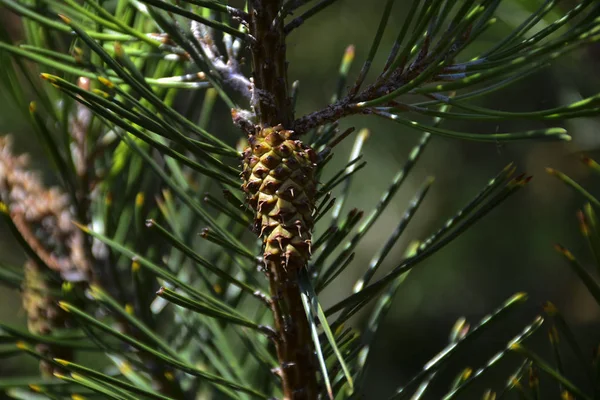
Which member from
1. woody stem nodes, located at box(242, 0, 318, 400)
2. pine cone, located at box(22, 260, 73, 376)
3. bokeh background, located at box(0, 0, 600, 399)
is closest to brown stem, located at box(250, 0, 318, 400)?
woody stem nodes, located at box(242, 0, 318, 400)

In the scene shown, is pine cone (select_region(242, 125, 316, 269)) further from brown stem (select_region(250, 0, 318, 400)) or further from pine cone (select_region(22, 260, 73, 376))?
pine cone (select_region(22, 260, 73, 376))

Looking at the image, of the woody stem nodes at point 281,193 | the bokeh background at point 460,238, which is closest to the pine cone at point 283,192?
the woody stem nodes at point 281,193

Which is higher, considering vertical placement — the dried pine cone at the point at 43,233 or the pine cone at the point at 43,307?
the dried pine cone at the point at 43,233

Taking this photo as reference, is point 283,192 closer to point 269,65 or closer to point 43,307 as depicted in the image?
point 269,65

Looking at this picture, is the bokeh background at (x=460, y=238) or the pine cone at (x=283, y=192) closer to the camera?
the pine cone at (x=283, y=192)

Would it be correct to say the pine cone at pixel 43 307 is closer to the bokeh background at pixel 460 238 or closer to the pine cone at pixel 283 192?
the pine cone at pixel 283 192

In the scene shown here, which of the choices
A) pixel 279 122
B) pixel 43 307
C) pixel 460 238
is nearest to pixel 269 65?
pixel 279 122

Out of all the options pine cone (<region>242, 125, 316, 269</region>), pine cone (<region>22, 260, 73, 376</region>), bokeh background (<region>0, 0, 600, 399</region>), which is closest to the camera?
pine cone (<region>242, 125, 316, 269</region>)

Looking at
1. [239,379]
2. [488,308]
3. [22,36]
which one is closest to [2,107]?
[22,36]
